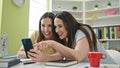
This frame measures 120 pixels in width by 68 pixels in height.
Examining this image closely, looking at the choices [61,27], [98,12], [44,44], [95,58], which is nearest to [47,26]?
[61,27]

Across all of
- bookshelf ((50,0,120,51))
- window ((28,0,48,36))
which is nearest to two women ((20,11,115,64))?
window ((28,0,48,36))

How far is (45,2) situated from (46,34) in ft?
7.08

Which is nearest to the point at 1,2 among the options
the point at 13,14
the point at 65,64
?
the point at 13,14

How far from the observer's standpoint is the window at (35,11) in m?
3.62

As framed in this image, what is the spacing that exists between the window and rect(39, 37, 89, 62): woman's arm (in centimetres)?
228

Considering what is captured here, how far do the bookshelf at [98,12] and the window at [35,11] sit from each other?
0.23 m

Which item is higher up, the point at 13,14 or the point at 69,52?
the point at 13,14

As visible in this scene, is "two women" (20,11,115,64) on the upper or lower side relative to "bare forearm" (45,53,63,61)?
upper

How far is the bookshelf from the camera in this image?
3.66 metres

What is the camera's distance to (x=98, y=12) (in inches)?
155

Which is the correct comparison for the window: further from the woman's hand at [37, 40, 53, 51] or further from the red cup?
the red cup

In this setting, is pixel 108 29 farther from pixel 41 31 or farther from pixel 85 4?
pixel 41 31

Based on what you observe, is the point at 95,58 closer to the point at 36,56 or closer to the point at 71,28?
the point at 36,56

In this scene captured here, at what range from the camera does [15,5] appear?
289 cm
